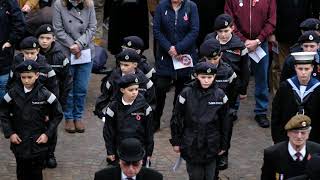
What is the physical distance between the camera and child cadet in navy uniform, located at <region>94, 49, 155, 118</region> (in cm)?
943

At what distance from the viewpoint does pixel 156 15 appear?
11258mm

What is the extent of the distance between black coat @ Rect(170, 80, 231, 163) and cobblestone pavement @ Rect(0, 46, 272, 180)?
4.07ft

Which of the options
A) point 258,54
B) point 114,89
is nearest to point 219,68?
point 114,89

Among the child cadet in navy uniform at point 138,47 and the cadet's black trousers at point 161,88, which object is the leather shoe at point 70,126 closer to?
the cadet's black trousers at point 161,88

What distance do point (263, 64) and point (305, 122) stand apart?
4.35m

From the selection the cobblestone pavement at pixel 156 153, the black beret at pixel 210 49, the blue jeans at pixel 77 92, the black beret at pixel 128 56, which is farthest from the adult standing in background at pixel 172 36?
the black beret at pixel 128 56

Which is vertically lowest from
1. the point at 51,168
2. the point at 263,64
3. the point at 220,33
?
the point at 51,168

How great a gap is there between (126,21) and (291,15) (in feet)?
10.2

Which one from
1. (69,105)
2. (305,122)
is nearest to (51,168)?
(69,105)

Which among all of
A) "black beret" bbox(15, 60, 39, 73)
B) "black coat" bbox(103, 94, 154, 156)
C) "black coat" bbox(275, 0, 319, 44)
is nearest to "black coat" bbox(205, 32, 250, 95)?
"black coat" bbox(275, 0, 319, 44)

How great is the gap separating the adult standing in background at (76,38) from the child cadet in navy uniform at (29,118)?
2.02 meters

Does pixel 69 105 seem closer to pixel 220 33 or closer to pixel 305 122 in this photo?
pixel 220 33

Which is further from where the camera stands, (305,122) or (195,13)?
(195,13)

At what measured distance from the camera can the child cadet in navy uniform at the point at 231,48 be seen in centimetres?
1026
